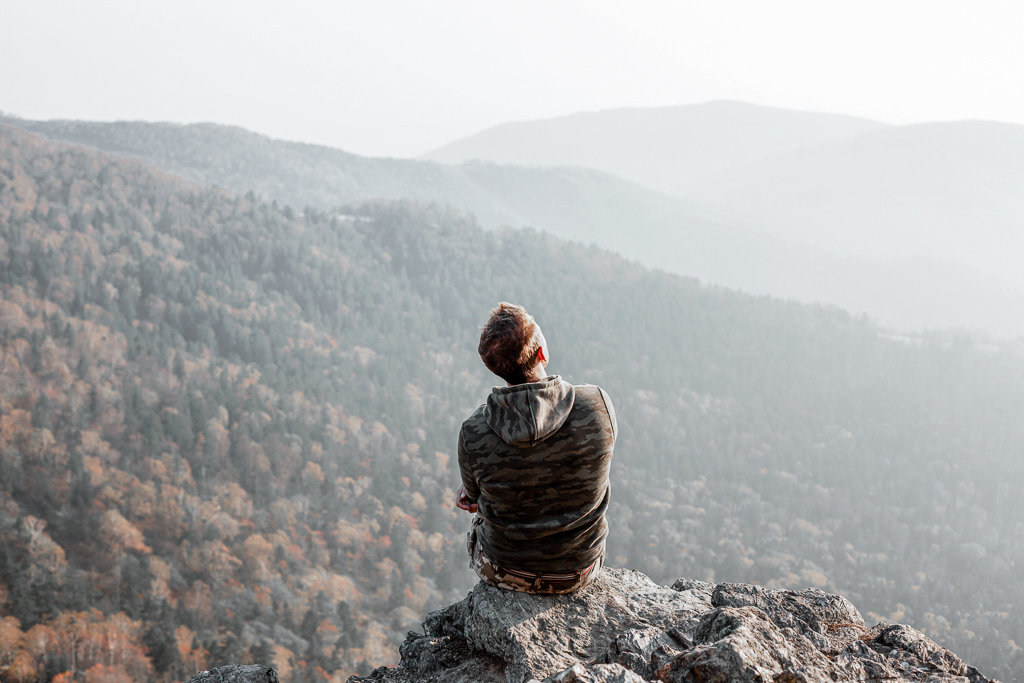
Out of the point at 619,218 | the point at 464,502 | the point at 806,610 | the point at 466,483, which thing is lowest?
the point at 806,610

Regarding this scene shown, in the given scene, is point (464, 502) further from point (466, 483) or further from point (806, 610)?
point (806, 610)

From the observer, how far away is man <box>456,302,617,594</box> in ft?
9.54

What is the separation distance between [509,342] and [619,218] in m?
183

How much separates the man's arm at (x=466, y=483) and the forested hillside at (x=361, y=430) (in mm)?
27876

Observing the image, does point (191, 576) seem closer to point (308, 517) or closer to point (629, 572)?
point (308, 517)

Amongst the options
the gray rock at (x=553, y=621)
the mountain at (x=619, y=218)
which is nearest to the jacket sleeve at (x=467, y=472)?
the gray rock at (x=553, y=621)

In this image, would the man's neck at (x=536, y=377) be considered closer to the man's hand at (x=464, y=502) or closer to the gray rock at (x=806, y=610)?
the man's hand at (x=464, y=502)

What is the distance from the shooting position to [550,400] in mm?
2924

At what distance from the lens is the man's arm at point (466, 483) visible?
310 cm

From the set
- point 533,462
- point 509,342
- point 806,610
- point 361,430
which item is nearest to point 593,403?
point 533,462

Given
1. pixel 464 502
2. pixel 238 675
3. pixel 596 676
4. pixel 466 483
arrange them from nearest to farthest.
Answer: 1. pixel 596 676
2. pixel 466 483
3. pixel 464 502
4. pixel 238 675

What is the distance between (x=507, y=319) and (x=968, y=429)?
88879 millimetres

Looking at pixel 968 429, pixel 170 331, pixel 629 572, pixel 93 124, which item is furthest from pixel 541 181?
pixel 629 572

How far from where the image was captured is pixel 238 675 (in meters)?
3.69
